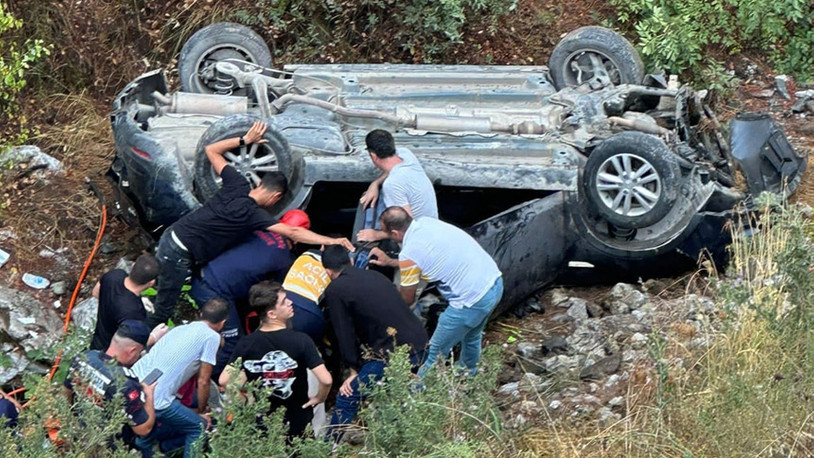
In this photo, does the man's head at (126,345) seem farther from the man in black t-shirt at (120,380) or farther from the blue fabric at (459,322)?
the blue fabric at (459,322)

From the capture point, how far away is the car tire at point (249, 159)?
724cm

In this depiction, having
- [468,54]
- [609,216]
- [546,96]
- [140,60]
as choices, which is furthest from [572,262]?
[140,60]

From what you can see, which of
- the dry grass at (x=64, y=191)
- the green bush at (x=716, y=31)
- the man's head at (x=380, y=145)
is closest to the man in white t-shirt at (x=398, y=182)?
the man's head at (x=380, y=145)

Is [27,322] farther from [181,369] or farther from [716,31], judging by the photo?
[716,31]

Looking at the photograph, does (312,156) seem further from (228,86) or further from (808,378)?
(808,378)

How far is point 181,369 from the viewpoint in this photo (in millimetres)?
6105

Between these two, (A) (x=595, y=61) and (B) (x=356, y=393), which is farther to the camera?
(A) (x=595, y=61)

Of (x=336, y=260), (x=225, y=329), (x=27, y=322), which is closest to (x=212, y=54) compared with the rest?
(x=27, y=322)

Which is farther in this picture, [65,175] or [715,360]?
[65,175]

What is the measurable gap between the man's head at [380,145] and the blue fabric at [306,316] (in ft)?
3.24

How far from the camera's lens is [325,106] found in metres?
7.98

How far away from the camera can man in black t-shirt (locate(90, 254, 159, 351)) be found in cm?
662

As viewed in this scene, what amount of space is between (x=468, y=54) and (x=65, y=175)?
3942 millimetres

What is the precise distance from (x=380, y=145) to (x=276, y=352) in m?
1.64
